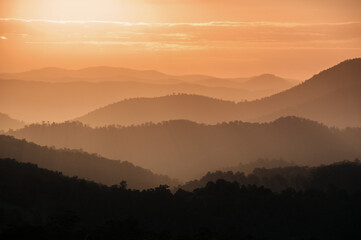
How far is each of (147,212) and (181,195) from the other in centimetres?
1845

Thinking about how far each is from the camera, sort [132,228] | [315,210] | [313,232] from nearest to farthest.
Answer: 1. [132,228]
2. [313,232]
3. [315,210]

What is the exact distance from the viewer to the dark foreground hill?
510 ft

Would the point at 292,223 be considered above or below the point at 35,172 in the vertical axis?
below

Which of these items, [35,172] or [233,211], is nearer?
[233,211]

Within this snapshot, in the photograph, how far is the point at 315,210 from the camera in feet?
584

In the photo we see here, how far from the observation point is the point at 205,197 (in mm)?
181125

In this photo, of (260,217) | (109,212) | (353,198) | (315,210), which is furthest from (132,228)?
(353,198)

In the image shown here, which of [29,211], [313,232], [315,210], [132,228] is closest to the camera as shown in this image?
[132,228]

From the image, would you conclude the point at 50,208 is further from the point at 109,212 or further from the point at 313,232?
the point at 313,232

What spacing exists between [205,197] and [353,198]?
39629 mm

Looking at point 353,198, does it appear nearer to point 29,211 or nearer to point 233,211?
point 233,211

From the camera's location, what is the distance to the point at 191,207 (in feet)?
558

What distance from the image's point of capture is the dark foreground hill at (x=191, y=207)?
155500 millimetres

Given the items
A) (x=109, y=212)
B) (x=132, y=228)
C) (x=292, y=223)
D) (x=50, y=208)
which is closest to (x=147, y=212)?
(x=109, y=212)
